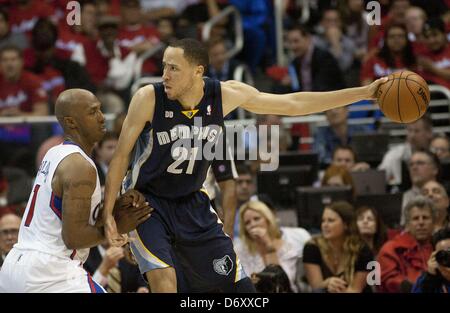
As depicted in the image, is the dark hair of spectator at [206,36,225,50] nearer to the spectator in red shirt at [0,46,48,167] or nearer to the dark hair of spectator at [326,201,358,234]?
the spectator in red shirt at [0,46,48,167]

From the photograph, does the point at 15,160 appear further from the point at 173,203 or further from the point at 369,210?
the point at 173,203

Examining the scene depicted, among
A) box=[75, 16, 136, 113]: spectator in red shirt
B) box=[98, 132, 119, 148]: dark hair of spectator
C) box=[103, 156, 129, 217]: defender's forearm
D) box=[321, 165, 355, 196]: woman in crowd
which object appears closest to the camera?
box=[103, 156, 129, 217]: defender's forearm

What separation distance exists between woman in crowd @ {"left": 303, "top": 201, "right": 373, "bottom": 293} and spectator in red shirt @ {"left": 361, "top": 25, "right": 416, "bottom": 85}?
2757mm

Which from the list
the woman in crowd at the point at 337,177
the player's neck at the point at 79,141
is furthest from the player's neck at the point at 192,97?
the woman in crowd at the point at 337,177

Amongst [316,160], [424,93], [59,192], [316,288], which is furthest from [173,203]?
[316,160]

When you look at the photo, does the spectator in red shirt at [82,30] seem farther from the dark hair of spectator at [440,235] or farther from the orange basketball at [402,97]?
the orange basketball at [402,97]

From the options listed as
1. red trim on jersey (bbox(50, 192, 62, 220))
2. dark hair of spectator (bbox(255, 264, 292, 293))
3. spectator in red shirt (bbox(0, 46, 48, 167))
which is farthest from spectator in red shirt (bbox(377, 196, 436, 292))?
spectator in red shirt (bbox(0, 46, 48, 167))

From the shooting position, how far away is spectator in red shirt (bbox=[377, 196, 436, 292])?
8.23 m

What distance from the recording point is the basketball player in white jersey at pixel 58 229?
5.27m

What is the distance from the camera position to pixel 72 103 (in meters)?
5.57

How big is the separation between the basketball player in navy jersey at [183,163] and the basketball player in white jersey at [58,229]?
0.59m

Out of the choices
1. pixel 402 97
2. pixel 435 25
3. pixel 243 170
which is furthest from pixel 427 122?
pixel 402 97

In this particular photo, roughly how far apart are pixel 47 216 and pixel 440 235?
367 centimetres

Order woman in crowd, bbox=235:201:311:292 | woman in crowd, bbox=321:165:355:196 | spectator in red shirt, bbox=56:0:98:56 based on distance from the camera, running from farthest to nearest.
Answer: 1. spectator in red shirt, bbox=56:0:98:56
2. woman in crowd, bbox=321:165:355:196
3. woman in crowd, bbox=235:201:311:292
